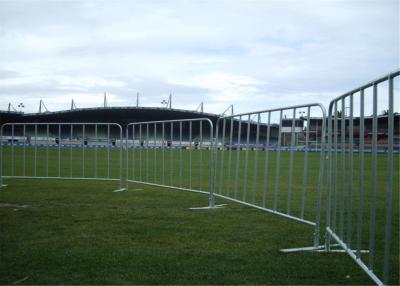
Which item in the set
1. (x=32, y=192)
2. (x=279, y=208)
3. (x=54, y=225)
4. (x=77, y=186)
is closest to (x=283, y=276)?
(x=54, y=225)

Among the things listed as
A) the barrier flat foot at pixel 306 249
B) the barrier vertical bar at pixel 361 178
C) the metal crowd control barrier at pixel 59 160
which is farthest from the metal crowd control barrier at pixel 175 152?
the barrier vertical bar at pixel 361 178

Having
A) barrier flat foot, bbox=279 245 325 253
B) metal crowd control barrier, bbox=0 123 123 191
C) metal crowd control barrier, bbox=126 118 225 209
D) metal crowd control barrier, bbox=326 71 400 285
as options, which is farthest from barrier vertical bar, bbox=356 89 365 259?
metal crowd control barrier, bbox=0 123 123 191

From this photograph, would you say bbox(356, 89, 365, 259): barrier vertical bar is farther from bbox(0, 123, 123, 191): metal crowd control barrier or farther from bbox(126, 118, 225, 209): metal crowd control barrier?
bbox(0, 123, 123, 191): metal crowd control barrier

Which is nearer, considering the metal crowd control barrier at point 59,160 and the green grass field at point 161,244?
the green grass field at point 161,244

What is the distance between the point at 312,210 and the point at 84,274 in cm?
494

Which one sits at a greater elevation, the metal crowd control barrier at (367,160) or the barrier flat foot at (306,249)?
the metal crowd control barrier at (367,160)

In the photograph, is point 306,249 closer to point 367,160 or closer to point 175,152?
point 367,160

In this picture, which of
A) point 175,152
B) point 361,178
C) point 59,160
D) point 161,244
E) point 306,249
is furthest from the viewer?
point 175,152

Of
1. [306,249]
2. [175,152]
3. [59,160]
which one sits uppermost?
[175,152]

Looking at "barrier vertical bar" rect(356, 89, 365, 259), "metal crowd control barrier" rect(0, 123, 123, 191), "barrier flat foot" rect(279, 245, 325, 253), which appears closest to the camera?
"barrier vertical bar" rect(356, 89, 365, 259)

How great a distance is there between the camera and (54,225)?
21.5ft

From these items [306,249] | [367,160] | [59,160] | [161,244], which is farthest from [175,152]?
[367,160]

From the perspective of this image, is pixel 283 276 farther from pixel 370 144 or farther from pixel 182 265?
pixel 370 144

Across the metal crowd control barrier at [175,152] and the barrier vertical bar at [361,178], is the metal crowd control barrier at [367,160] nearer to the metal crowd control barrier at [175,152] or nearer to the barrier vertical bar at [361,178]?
the barrier vertical bar at [361,178]
